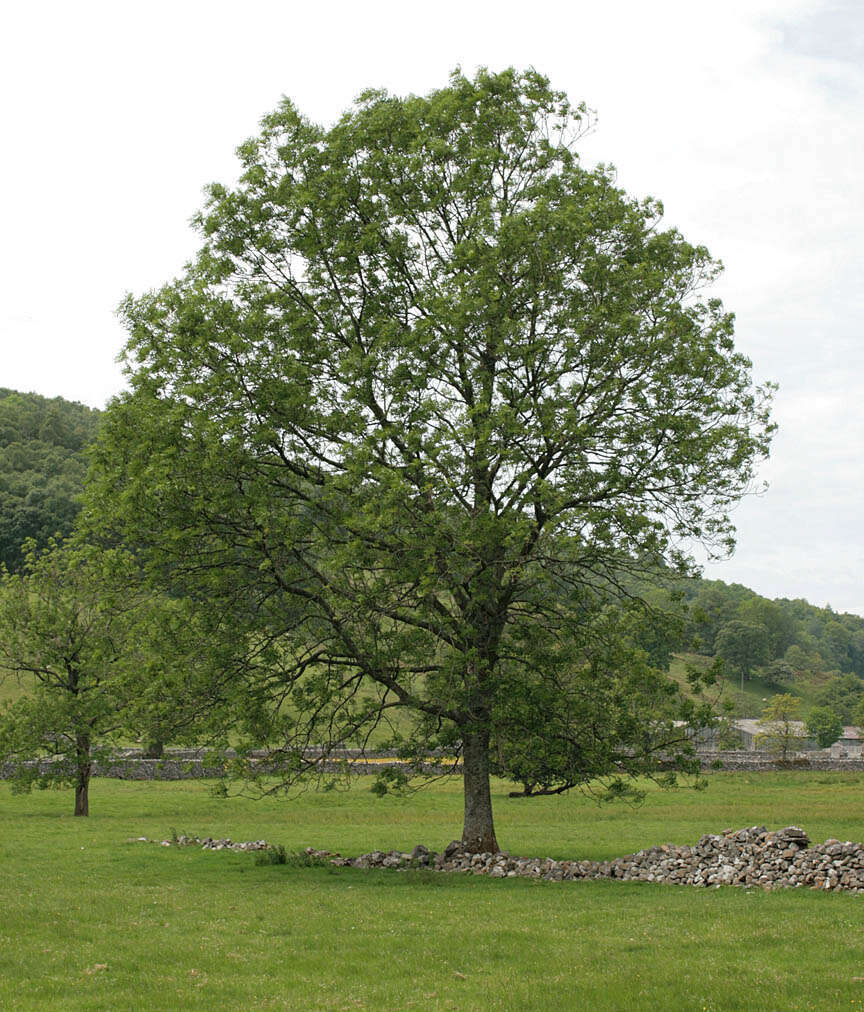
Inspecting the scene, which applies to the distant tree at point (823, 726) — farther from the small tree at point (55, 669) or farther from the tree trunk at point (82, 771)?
the small tree at point (55, 669)

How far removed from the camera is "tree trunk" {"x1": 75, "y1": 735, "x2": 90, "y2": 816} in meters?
36.6

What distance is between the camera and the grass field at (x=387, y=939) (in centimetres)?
1097

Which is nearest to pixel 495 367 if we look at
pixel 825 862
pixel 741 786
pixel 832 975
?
pixel 825 862

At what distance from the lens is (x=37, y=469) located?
425 feet

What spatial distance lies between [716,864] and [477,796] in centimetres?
574

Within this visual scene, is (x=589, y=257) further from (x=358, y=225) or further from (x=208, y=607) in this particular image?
(x=208, y=607)

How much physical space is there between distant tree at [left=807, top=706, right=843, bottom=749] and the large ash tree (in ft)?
338

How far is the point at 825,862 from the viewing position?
1934 cm

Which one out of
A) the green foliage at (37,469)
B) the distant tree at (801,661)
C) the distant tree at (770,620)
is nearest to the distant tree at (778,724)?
the distant tree at (770,620)

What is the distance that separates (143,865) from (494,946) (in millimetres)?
13952

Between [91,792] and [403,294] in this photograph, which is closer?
[403,294]

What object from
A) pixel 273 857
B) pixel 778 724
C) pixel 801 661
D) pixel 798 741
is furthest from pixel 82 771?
pixel 801 661

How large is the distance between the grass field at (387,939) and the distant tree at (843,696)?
5405 inches

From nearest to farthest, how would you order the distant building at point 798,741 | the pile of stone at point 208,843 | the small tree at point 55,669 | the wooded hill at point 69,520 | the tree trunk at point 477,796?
1. the tree trunk at point 477,796
2. the pile of stone at point 208,843
3. the small tree at point 55,669
4. the distant building at point 798,741
5. the wooded hill at point 69,520
